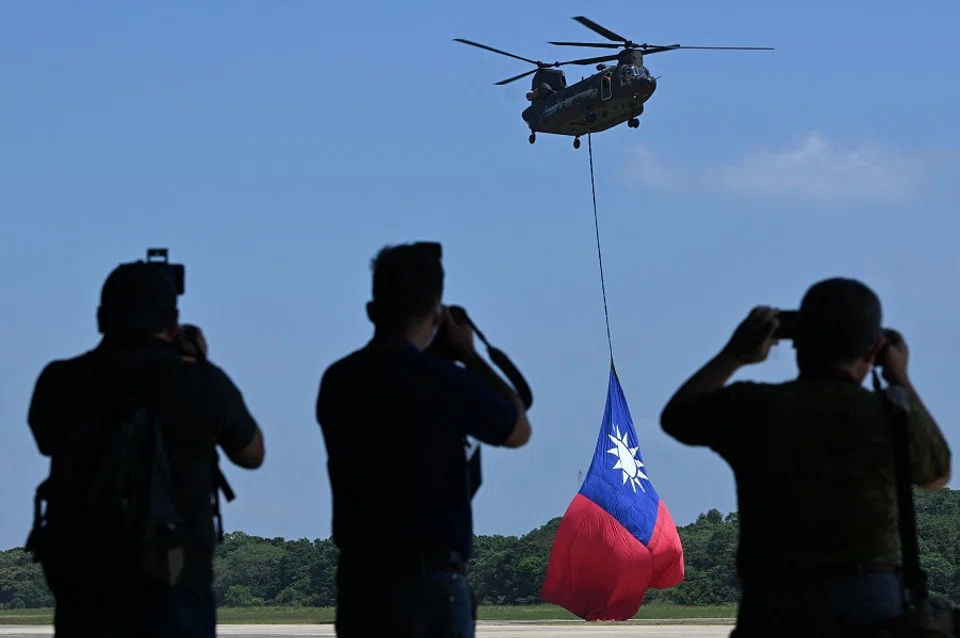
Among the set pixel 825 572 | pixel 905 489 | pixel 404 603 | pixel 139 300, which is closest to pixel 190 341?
pixel 139 300

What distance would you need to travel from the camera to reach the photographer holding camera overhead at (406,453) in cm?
533

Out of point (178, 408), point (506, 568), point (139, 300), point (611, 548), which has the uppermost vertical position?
point (506, 568)

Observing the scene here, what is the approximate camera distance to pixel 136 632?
5168 millimetres

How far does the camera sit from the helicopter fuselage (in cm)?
4666

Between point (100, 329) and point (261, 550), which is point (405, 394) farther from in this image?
point (261, 550)

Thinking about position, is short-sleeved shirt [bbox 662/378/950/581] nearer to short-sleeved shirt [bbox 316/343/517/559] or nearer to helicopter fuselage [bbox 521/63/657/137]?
short-sleeved shirt [bbox 316/343/517/559]

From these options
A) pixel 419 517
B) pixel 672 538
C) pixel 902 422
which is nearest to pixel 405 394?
pixel 419 517

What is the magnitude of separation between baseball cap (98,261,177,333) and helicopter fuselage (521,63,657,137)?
41716mm

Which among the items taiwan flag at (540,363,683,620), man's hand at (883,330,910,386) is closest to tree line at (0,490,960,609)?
taiwan flag at (540,363,683,620)

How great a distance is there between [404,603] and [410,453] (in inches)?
18.9

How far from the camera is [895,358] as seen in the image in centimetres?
534

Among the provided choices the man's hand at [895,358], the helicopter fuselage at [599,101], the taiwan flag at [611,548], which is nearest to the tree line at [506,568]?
the taiwan flag at [611,548]

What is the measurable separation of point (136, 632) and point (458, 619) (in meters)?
0.99

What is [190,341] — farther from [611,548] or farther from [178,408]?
[611,548]
